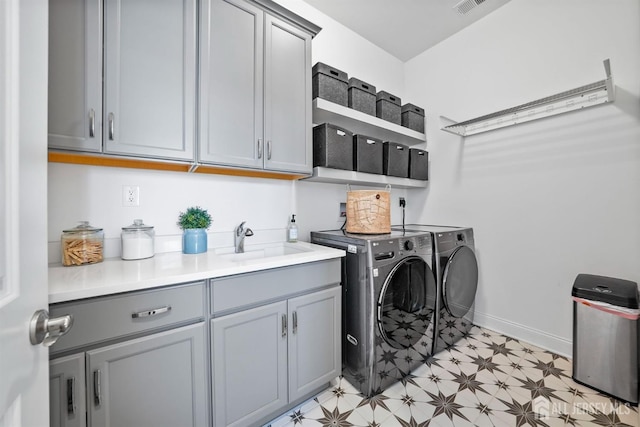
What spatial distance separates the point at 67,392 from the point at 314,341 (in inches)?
41.8

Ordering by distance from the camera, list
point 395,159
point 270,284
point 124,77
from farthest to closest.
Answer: point 395,159
point 270,284
point 124,77

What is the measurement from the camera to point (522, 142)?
2.12 m

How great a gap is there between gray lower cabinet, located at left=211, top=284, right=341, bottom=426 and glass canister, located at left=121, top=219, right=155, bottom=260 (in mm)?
598

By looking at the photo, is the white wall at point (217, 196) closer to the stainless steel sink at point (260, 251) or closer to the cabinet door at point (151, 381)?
the stainless steel sink at point (260, 251)

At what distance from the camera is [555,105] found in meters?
1.92

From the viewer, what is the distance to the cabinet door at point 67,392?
2.77 feet

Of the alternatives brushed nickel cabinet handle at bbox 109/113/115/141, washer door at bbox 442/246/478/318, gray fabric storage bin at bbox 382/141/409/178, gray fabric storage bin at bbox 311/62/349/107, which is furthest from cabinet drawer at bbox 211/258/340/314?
gray fabric storage bin at bbox 311/62/349/107

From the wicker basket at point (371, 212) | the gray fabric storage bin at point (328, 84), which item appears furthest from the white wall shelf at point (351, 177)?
the gray fabric storage bin at point (328, 84)

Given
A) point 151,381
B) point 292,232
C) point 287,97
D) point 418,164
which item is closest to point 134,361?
point 151,381

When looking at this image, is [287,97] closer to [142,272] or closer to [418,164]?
[142,272]

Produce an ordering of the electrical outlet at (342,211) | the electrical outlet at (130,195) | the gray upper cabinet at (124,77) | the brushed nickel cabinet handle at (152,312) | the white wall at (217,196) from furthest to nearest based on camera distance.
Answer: the electrical outlet at (342,211) < the electrical outlet at (130,195) < the white wall at (217,196) < the gray upper cabinet at (124,77) < the brushed nickel cabinet handle at (152,312)

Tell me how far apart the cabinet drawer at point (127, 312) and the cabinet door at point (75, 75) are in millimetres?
710

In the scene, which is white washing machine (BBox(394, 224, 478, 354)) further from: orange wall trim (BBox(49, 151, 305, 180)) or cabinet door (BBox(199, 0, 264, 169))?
orange wall trim (BBox(49, 151, 305, 180))

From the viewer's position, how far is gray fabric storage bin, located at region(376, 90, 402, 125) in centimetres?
233
